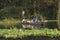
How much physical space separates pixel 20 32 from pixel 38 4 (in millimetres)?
9861

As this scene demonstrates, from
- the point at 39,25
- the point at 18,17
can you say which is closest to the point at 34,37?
the point at 39,25

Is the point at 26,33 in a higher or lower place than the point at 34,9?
higher

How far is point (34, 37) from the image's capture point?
7316mm

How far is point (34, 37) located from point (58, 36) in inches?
30.1

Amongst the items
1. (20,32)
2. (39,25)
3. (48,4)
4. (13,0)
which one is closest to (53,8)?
(48,4)

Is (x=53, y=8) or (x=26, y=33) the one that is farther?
(x=53, y=8)

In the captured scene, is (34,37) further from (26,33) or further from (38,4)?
(38,4)

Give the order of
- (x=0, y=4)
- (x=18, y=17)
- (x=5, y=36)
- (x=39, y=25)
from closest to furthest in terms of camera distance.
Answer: (x=5, y=36) < (x=39, y=25) < (x=18, y=17) < (x=0, y=4)

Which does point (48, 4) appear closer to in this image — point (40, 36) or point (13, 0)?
point (13, 0)

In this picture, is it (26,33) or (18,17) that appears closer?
(26,33)

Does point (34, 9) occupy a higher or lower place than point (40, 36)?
lower

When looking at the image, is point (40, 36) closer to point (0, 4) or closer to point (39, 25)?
point (39, 25)

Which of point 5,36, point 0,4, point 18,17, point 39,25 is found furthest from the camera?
point 0,4

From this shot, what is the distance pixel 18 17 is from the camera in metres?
16.8
